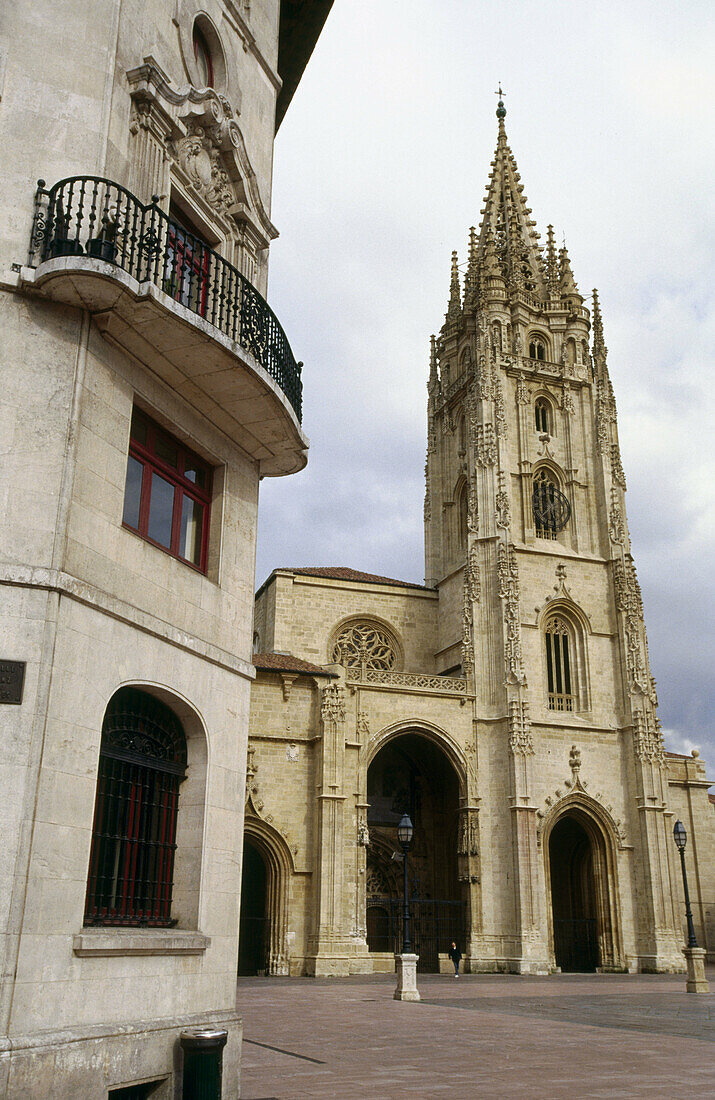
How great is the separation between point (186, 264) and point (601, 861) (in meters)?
31.9

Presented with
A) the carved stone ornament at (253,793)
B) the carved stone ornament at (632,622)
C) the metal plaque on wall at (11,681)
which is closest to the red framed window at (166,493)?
the metal plaque on wall at (11,681)

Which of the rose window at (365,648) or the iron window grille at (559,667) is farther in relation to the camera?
the rose window at (365,648)

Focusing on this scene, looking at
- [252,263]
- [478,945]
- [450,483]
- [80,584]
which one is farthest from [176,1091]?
[450,483]

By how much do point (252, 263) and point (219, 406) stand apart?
262 cm

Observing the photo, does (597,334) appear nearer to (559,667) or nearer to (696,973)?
(559,667)

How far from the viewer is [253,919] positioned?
31.1 metres

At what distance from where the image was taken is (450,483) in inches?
1780

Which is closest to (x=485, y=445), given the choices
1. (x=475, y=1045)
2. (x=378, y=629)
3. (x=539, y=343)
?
(x=539, y=343)

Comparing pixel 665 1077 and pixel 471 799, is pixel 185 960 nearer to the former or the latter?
pixel 665 1077

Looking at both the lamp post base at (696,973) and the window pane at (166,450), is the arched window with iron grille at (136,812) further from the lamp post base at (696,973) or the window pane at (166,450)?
the lamp post base at (696,973)

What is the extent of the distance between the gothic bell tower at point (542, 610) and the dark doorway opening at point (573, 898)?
18cm

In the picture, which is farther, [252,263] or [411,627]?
[411,627]

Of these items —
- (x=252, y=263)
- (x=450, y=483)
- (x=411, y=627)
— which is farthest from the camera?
(x=450, y=483)

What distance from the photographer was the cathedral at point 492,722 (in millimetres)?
31281
